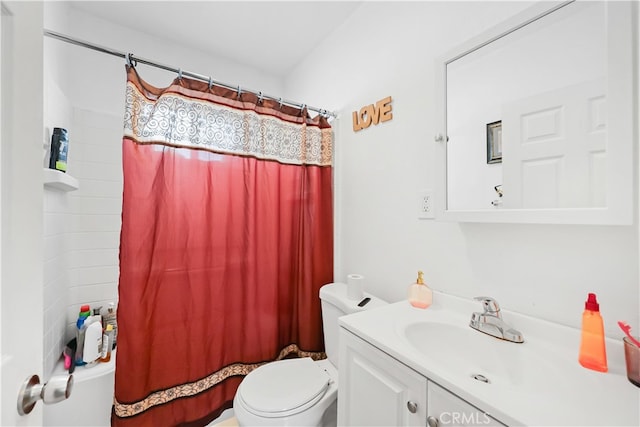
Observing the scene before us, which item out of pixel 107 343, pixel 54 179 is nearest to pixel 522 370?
pixel 54 179

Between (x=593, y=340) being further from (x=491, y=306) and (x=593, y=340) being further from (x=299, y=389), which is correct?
(x=299, y=389)

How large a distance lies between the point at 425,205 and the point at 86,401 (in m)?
1.96

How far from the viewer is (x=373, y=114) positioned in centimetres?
150

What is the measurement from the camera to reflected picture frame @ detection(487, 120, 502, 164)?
95 centimetres

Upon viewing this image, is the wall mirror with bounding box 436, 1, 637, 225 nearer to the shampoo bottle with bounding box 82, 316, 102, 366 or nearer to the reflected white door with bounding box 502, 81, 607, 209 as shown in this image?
the reflected white door with bounding box 502, 81, 607, 209

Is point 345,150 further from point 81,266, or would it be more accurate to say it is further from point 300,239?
point 81,266

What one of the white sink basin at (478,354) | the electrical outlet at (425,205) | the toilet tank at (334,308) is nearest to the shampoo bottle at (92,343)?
the toilet tank at (334,308)

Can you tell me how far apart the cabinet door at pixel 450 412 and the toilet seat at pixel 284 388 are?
626 mm

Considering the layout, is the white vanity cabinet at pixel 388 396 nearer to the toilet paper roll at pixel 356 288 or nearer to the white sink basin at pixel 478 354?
Answer: the white sink basin at pixel 478 354

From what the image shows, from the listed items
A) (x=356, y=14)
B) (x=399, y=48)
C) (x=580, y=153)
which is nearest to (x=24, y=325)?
(x=580, y=153)

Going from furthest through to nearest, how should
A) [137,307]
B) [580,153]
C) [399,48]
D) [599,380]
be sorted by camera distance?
1. [399,48]
2. [137,307]
3. [580,153]
4. [599,380]

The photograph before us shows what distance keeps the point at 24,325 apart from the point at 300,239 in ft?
4.24

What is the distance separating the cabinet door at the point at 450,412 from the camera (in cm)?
57

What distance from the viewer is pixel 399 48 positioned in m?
1.37
